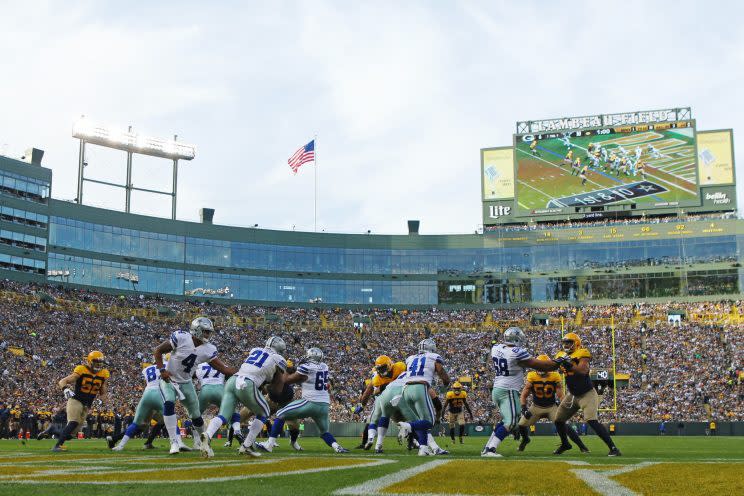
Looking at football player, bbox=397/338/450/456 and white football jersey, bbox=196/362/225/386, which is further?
white football jersey, bbox=196/362/225/386

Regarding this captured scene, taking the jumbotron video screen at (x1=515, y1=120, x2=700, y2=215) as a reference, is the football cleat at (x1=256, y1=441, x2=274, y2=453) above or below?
below

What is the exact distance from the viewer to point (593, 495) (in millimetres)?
6988

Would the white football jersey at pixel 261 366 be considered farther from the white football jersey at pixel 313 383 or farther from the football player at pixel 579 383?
the football player at pixel 579 383

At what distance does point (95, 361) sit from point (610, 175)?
60348mm

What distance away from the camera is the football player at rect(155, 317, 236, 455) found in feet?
46.7

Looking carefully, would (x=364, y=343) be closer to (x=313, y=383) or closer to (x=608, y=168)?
(x=608, y=168)

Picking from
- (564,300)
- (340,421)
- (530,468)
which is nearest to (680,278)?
(564,300)

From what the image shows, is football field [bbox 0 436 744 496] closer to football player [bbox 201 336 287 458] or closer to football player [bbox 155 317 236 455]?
football player [bbox 155 317 236 455]

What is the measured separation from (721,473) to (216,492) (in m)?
5.56

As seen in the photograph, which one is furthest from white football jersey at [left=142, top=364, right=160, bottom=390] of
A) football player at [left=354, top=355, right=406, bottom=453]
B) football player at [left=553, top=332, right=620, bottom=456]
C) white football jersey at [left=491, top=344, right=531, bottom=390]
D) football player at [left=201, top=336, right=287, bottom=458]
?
football player at [left=553, top=332, right=620, bottom=456]

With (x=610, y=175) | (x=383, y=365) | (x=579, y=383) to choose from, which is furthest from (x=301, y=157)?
(x=579, y=383)

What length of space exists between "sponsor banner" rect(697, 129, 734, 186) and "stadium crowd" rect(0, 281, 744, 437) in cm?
1084

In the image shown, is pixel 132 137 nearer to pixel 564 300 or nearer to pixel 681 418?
pixel 564 300

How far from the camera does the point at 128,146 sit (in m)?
72.2
